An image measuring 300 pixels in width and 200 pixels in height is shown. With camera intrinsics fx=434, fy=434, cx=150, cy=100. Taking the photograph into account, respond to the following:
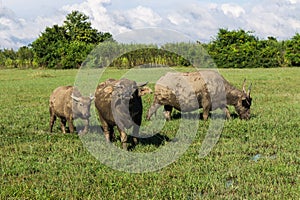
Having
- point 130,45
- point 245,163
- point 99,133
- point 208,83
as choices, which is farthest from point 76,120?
Answer: point 245,163

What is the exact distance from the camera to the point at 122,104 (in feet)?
26.9

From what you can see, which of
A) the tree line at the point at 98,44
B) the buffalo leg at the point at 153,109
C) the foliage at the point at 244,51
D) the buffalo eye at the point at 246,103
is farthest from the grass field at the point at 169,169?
the foliage at the point at 244,51

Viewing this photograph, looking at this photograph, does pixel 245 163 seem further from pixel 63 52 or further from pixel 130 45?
pixel 63 52

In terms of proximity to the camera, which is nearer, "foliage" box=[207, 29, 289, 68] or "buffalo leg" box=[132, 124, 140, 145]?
"buffalo leg" box=[132, 124, 140, 145]

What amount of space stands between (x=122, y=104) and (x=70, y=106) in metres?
2.29

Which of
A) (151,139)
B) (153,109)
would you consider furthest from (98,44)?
(151,139)

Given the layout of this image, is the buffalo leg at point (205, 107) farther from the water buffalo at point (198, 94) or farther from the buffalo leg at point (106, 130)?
the buffalo leg at point (106, 130)

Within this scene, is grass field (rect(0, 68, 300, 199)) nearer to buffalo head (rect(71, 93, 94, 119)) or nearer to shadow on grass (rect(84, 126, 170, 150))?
shadow on grass (rect(84, 126, 170, 150))

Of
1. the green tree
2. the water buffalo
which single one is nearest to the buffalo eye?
the water buffalo

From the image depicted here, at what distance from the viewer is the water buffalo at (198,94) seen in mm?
11523

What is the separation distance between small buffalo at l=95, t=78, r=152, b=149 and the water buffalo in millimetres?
3123

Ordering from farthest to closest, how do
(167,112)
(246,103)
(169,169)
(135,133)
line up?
1. (167,112)
2. (246,103)
3. (135,133)
4. (169,169)

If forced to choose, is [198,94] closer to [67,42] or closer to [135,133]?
[135,133]

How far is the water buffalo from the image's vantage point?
1152cm
